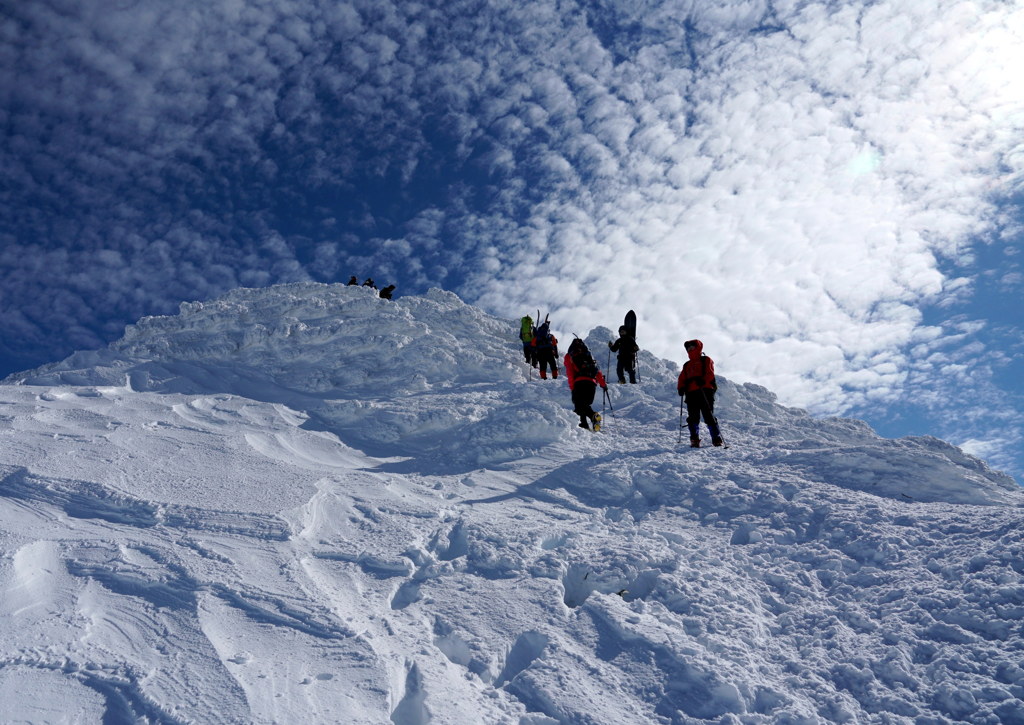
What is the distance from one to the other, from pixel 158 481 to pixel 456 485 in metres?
3.58

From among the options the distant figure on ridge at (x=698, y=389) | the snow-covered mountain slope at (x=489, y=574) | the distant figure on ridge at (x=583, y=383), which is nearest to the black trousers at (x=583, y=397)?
the distant figure on ridge at (x=583, y=383)

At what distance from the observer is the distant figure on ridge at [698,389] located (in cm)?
1066

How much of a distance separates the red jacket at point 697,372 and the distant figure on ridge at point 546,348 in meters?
5.92

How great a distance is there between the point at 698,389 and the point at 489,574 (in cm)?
602

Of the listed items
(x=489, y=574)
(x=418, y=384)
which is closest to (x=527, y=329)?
(x=418, y=384)

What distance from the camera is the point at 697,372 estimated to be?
11.0 m

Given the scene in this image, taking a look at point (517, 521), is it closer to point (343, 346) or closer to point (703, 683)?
point (703, 683)

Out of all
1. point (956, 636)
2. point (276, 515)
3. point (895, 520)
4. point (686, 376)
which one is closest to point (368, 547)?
point (276, 515)

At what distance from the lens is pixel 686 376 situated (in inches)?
437

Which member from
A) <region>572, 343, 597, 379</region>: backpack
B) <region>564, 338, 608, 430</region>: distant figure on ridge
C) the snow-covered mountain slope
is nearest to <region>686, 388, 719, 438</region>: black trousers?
the snow-covered mountain slope

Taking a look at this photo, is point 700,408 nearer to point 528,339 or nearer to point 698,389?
point 698,389

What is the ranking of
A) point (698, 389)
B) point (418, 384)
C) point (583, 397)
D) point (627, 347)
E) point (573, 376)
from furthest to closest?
point (627, 347) < point (418, 384) < point (573, 376) < point (583, 397) < point (698, 389)

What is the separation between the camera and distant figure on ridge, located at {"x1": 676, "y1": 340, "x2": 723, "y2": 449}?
10664 mm

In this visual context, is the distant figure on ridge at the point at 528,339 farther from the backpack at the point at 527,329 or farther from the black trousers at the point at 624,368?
the black trousers at the point at 624,368
